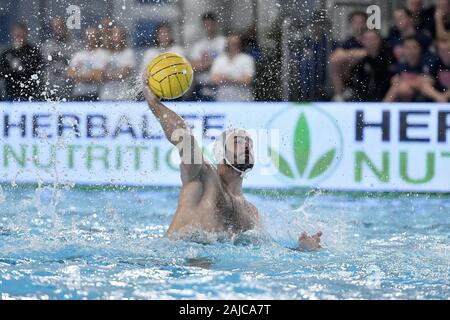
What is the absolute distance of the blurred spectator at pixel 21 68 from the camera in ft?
28.3

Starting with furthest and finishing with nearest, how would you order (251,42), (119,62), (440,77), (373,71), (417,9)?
1. (119,62)
2. (251,42)
3. (417,9)
4. (373,71)
5. (440,77)

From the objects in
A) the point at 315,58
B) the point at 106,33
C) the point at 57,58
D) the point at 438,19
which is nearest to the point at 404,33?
the point at 438,19

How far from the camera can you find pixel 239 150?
16.2ft

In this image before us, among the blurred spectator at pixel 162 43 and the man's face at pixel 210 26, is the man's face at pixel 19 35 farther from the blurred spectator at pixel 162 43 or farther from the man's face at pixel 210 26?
the man's face at pixel 210 26

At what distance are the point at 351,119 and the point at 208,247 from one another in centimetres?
317

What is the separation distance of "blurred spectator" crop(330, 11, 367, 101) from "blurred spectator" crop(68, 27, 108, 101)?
2177mm

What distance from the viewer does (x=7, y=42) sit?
8969mm

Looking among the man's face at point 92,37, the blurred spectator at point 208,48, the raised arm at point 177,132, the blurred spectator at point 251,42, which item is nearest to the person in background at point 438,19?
the blurred spectator at point 251,42

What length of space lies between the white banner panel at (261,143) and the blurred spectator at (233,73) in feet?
1.98

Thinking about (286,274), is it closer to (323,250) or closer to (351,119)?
(323,250)

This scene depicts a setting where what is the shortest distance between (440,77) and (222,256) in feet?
A: 13.7

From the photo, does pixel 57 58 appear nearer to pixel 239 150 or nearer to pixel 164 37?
pixel 164 37
